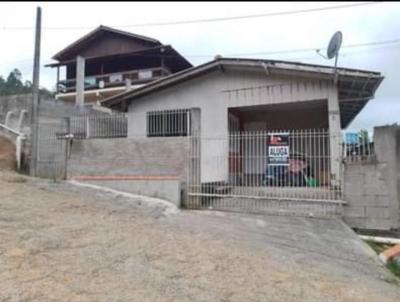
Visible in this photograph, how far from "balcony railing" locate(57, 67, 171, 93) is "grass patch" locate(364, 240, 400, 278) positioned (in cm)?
1948

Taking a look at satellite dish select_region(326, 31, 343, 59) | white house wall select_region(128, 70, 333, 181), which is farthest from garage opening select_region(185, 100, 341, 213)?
satellite dish select_region(326, 31, 343, 59)

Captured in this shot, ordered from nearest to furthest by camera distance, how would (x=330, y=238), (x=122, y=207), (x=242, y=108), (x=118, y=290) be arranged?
1. (x=118, y=290)
2. (x=330, y=238)
3. (x=122, y=207)
4. (x=242, y=108)

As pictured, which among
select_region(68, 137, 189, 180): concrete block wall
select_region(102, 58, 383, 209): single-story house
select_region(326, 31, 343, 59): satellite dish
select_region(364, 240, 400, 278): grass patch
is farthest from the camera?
select_region(326, 31, 343, 59): satellite dish

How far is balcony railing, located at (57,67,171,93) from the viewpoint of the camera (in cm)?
2714

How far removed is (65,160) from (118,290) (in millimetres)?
9433

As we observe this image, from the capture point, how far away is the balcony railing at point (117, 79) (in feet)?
89.0

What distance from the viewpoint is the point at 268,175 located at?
11180mm

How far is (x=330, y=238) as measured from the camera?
8664 mm

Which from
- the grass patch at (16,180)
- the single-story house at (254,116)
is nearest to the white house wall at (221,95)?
the single-story house at (254,116)

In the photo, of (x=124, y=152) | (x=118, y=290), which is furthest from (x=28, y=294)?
(x=124, y=152)

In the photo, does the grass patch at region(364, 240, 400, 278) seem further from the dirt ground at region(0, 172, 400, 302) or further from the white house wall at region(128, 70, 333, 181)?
the white house wall at region(128, 70, 333, 181)

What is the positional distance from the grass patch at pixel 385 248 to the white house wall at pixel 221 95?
5.56 m

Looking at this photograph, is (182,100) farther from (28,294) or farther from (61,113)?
(28,294)

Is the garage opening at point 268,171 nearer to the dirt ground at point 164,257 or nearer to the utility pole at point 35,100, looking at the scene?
the dirt ground at point 164,257
